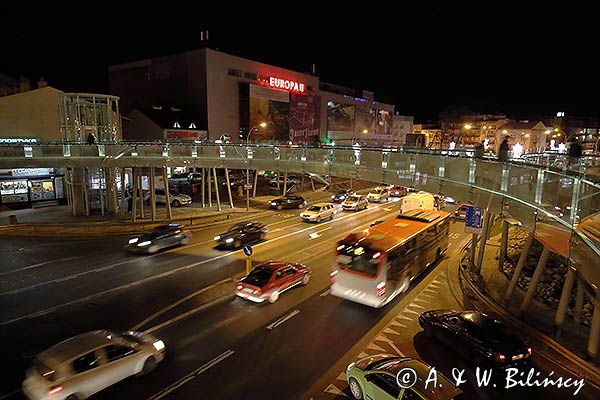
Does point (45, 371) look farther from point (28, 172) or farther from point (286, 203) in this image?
point (28, 172)

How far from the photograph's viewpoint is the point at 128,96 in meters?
57.9

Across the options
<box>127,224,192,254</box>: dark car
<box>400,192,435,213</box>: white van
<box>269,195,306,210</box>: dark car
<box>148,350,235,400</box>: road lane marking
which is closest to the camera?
<box>148,350,235,400</box>: road lane marking

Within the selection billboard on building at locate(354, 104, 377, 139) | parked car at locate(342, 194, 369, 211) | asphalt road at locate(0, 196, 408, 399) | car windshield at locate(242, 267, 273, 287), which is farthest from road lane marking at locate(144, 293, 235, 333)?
billboard on building at locate(354, 104, 377, 139)

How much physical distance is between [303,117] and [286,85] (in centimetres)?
632

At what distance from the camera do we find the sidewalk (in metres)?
9.84

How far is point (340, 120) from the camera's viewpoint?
251ft

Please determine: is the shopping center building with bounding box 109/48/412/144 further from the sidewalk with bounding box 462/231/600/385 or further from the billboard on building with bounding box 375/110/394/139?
the sidewalk with bounding box 462/231/600/385

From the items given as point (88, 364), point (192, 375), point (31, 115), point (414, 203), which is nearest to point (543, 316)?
point (192, 375)

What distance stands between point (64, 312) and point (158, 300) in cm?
297

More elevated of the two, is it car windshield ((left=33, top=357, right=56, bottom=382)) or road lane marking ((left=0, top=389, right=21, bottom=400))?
car windshield ((left=33, top=357, right=56, bottom=382))

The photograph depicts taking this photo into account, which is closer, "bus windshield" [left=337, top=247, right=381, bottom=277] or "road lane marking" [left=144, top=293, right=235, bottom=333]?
"road lane marking" [left=144, top=293, right=235, bottom=333]

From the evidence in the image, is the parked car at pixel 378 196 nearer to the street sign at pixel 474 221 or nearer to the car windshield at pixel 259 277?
the street sign at pixel 474 221

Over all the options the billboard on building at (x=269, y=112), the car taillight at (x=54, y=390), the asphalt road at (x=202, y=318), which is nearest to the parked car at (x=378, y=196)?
the asphalt road at (x=202, y=318)

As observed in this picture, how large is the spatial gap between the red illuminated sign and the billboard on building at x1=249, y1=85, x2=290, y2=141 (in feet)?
5.12
